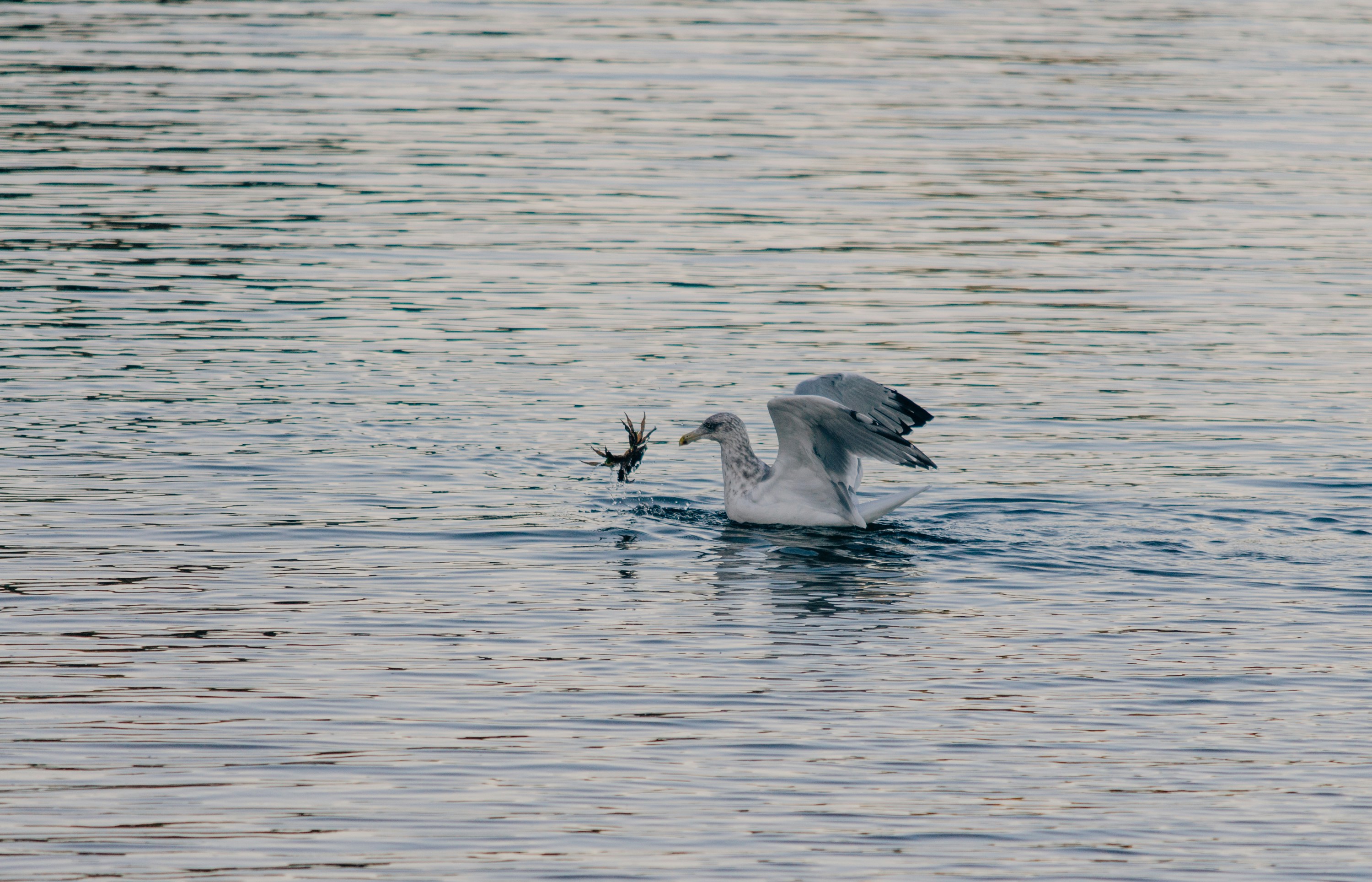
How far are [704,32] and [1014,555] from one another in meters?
32.2

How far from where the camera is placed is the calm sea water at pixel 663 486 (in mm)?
9812

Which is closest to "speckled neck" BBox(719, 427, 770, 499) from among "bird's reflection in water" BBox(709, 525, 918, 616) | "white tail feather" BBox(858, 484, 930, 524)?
"bird's reflection in water" BBox(709, 525, 918, 616)

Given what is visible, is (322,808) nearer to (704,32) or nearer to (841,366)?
(841,366)

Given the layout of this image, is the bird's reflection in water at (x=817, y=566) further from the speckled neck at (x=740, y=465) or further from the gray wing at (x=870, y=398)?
the gray wing at (x=870, y=398)

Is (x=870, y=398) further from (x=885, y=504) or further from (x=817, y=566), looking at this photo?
(x=817, y=566)

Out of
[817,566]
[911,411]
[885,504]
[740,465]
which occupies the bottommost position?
[817,566]

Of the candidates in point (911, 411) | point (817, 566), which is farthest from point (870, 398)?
point (817, 566)

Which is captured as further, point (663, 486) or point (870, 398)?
point (663, 486)

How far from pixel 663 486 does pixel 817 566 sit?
277 cm

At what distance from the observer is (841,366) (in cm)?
2045

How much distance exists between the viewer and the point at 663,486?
17.2 m

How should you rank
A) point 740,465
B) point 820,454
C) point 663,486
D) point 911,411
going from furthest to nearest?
point 663,486
point 740,465
point 820,454
point 911,411

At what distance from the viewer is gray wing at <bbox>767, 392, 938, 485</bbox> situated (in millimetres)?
14898

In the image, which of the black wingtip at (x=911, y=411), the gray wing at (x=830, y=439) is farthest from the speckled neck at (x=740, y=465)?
the black wingtip at (x=911, y=411)
